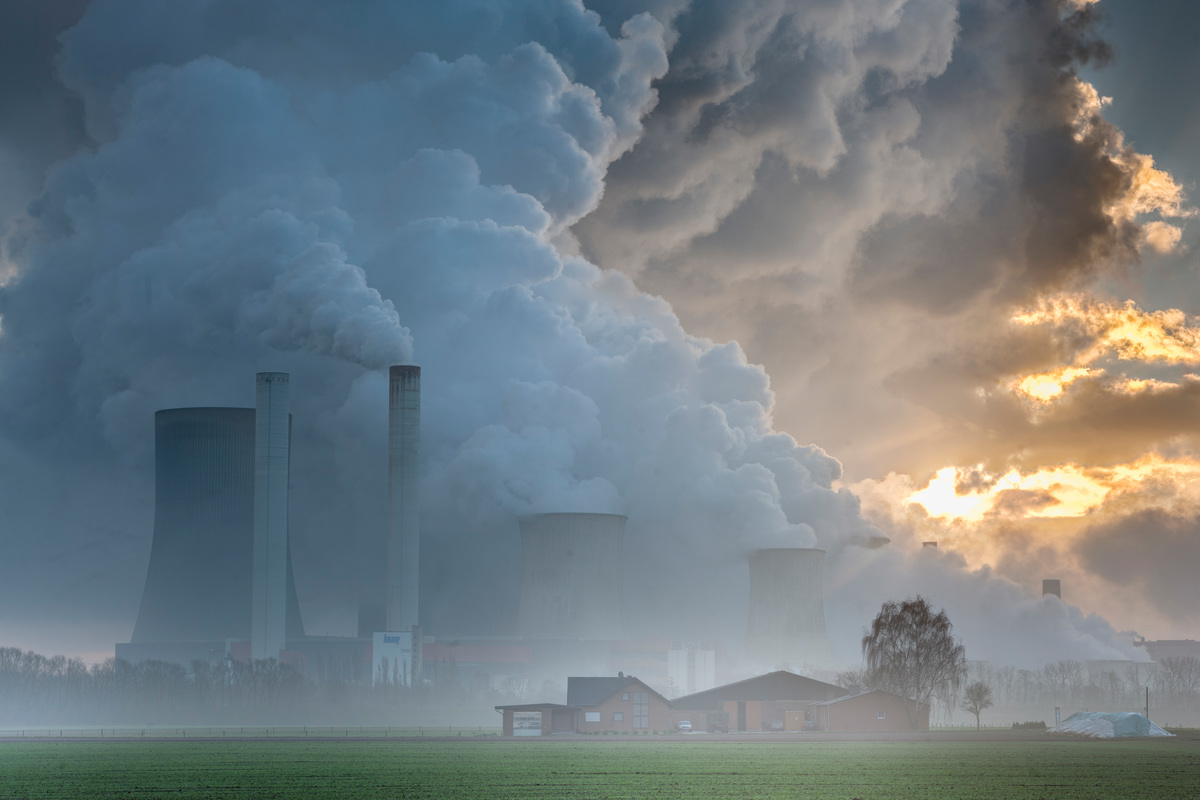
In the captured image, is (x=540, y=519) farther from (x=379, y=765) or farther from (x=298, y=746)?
(x=379, y=765)

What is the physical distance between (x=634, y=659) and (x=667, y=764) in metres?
46.5

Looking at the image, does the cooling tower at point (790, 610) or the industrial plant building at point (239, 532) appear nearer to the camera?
the industrial plant building at point (239, 532)

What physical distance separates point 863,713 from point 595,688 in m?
12.4

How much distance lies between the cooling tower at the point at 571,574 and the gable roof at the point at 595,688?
42.6 ft

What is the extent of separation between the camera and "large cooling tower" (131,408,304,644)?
73.3 m

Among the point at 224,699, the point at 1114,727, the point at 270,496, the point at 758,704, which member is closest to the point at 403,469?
the point at 270,496

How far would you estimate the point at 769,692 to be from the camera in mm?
61938

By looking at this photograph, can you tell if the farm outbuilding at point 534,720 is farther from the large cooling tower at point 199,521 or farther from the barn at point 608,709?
the large cooling tower at point 199,521

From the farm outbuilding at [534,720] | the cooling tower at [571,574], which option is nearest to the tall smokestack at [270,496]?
the cooling tower at [571,574]

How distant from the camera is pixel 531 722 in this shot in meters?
56.4

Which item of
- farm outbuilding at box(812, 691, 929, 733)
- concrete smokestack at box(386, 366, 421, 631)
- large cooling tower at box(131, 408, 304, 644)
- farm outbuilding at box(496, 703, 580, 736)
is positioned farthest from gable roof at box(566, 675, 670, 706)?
large cooling tower at box(131, 408, 304, 644)

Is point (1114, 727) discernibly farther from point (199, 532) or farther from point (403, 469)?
point (199, 532)

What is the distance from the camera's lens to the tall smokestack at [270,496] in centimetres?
7344

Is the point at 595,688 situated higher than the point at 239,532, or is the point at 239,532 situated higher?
the point at 239,532
